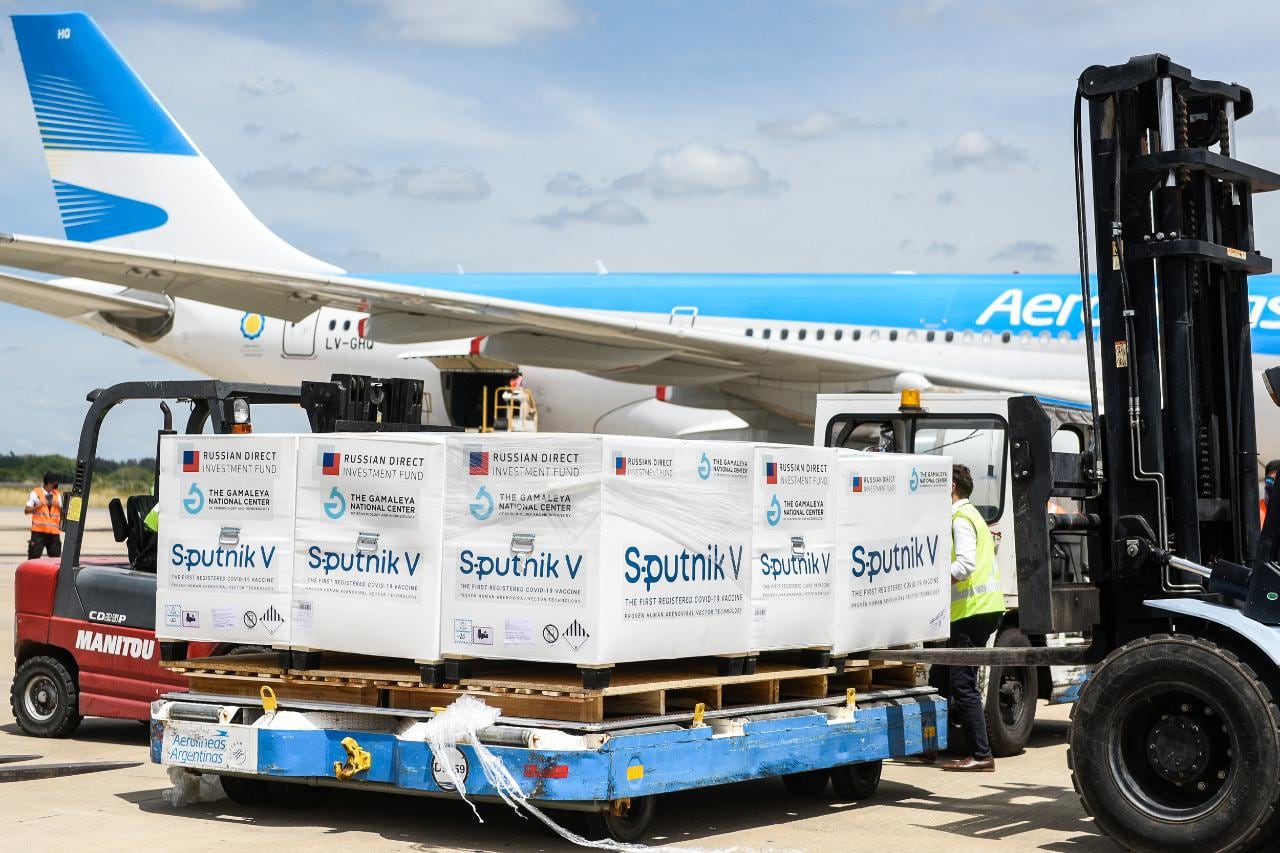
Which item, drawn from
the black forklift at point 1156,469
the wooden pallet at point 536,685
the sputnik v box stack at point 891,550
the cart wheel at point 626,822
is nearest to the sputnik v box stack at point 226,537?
the wooden pallet at point 536,685

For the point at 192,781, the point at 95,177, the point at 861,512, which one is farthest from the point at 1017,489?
the point at 95,177

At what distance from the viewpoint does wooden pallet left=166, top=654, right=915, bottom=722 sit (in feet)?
20.9

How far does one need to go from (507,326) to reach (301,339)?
21.6 ft

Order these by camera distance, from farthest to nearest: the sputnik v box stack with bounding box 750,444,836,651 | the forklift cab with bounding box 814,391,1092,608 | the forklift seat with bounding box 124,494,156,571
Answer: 1. the forklift cab with bounding box 814,391,1092,608
2. the forklift seat with bounding box 124,494,156,571
3. the sputnik v box stack with bounding box 750,444,836,651

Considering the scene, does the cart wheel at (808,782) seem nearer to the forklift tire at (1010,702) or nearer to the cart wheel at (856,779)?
the cart wheel at (856,779)

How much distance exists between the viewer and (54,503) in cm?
2145

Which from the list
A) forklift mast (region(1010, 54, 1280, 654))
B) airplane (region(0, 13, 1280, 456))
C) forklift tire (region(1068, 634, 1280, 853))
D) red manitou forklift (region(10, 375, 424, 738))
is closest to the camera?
forklift tire (region(1068, 634, 1280, 853))

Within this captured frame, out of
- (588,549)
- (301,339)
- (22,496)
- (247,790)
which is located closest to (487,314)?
(301,339)

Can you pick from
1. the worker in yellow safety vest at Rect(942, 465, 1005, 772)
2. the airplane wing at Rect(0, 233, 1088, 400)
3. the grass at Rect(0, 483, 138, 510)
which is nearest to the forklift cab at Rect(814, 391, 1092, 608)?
the worker in yellow safety vest at Rect(942, 465, 1005, 772)

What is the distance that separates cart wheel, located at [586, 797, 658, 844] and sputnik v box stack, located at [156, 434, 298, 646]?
1630mm

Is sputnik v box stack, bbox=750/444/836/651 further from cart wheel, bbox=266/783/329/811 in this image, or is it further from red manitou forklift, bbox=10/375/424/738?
red manitou forklift, bbox=10/375/424/738

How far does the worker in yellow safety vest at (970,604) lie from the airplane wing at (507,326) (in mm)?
8339

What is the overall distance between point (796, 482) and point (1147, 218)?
6.35 ft

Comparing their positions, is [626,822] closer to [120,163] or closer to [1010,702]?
[1010,702]
